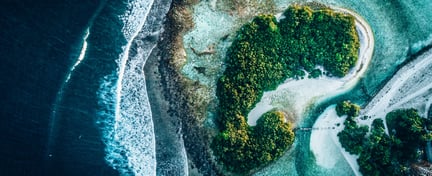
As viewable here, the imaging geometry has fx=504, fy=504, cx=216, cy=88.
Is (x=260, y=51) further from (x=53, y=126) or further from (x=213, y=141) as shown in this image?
(x=53, y=126)

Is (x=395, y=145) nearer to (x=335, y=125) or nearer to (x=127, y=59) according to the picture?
(x=335, y=125)

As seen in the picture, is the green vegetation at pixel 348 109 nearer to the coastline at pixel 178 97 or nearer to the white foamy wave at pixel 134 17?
the coastline at pixel 178 97

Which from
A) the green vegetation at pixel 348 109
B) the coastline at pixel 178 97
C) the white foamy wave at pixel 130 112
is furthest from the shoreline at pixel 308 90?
the white foamy wave at pixel 130 112

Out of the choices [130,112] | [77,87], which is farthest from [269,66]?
[77,87]

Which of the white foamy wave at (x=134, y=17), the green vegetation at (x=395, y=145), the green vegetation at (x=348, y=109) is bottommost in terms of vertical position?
the green vegetation at (x=395, y=145)

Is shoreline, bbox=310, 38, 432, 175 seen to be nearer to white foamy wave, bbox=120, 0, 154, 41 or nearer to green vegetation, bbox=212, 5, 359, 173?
green vegetation, bbox=212, 5, 359, 173

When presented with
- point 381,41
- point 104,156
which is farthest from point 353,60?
point 104,156
